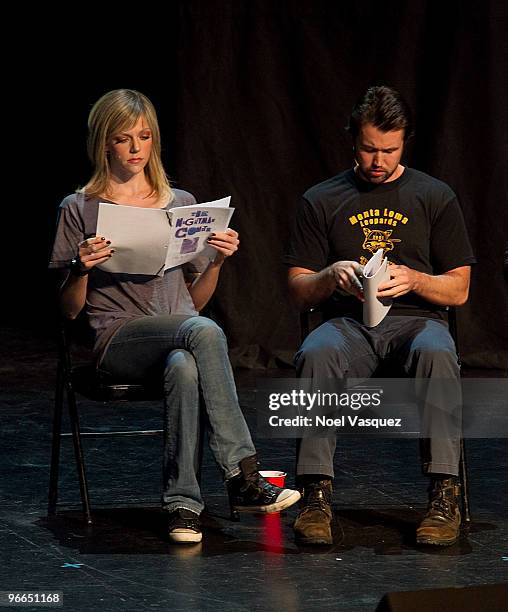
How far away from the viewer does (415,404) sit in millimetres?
3664

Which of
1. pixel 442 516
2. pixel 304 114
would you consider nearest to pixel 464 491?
pixel 442 516

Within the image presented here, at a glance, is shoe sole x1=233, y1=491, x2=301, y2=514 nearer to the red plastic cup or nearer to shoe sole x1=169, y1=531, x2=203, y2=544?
shoe sole x1=169, y1=531, x2=203, y2=544

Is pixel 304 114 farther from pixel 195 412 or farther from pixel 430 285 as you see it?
pixel 195 412

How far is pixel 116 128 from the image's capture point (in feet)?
12.8

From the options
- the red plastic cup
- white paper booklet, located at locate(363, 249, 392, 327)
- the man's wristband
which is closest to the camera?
white paper booklet, located at locate(363, 249, 392, 327)

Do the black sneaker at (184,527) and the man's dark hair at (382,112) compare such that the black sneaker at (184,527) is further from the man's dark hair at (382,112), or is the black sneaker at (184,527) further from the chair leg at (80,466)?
the man's dark hair at (382,112)

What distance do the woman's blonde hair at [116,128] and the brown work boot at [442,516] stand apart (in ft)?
3.99

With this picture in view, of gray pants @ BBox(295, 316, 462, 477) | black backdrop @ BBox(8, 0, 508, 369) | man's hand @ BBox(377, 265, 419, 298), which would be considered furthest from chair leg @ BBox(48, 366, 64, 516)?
black backdrop @ BBox(8, 0, 508, 369)

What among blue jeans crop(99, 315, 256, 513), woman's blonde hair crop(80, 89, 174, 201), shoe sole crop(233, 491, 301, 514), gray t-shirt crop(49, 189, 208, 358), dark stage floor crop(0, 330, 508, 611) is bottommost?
dark stage floor crop(0, 330, 508, 611)

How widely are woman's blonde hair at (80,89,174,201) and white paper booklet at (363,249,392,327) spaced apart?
30.0 inches

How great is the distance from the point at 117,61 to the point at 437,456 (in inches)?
179

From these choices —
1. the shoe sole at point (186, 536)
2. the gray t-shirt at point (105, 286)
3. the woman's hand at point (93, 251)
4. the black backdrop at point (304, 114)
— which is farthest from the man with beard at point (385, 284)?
the black backdrop at point (304, 114)

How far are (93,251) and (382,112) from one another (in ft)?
3.07

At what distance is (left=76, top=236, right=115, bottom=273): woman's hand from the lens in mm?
3662
